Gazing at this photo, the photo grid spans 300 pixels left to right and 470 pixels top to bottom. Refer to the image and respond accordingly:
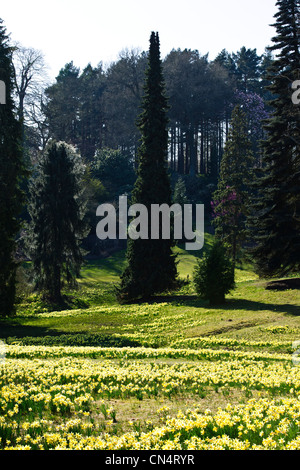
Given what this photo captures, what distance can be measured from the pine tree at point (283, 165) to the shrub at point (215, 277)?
4.05 meters

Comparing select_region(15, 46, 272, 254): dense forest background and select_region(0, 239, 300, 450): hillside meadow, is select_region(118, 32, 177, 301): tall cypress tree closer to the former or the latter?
select_region(0, 239, 300, 450): hillside meadow

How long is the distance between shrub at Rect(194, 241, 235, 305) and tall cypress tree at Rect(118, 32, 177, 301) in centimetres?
626

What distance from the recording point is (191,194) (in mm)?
71688

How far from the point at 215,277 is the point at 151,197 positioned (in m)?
9.50

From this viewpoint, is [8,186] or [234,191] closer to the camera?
[8,186]

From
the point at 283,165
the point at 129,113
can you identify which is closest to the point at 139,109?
the point at 129,113

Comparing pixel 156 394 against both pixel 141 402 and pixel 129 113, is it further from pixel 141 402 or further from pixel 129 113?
pixel 129 113

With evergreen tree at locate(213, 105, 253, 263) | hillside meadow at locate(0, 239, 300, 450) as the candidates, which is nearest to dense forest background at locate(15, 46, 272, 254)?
evergreen tree at locate(213, 105, 253, 263)

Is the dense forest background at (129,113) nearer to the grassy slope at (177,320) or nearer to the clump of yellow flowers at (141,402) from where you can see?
the grassy slope at (177,320)

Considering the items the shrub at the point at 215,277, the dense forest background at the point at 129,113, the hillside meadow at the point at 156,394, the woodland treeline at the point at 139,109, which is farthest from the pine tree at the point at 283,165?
the woodland treeline at the point at 139,109

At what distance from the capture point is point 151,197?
34000 millimetres

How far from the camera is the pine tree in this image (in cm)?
2983

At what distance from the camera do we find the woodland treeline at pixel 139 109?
75.8 meters

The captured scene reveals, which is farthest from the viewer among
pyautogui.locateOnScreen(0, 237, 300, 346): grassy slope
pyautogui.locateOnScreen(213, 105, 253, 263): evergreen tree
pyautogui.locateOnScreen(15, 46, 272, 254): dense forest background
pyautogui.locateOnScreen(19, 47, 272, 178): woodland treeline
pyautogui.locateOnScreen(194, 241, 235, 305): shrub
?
pyautogui.locateOnScreen(19, 47, 272, 178): woodland treeline
